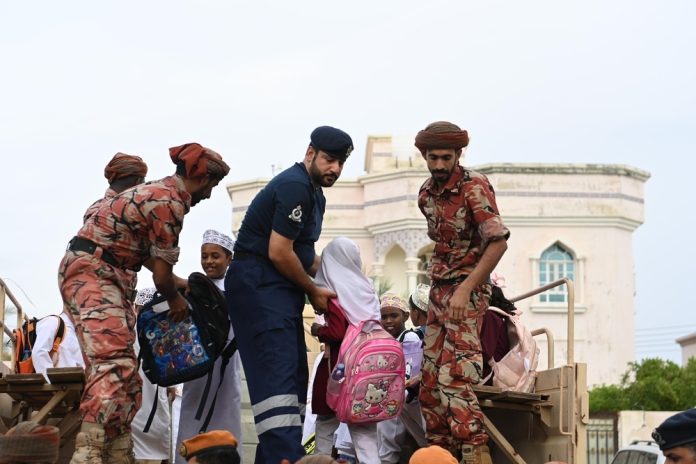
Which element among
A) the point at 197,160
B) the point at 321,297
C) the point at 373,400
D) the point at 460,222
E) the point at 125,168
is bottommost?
the point at 373,400

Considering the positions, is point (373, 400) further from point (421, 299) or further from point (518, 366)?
point (421, 299)

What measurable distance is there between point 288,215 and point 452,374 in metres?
1.36

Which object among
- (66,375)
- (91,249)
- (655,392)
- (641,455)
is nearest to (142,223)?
(91,249)

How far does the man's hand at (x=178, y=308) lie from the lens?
8602mm

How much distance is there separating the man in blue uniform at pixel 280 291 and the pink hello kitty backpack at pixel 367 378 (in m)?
0.26

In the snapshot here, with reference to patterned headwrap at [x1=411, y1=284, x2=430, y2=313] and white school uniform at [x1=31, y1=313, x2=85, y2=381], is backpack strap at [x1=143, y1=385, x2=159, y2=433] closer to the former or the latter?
white school uniform at [x1=31, y1=313, x2=85, y2=381]

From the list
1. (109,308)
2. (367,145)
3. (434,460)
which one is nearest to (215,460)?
(434,460)

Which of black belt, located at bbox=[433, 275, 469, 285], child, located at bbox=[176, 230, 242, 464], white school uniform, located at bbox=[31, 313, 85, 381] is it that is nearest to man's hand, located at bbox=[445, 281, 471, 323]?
black belt, located at bbox=[433, 275, 469, 285]

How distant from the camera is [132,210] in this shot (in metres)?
8.23

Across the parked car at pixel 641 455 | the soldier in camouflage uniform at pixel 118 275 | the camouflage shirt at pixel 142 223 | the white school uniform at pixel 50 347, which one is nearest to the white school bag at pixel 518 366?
the soldier in camouflage uniform at pixel 118 275

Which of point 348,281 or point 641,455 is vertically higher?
point 348,281

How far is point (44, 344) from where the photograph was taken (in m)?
10.6

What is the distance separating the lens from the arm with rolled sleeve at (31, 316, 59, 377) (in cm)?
1048

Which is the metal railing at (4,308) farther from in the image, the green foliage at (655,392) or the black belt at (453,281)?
the green foliage at (655,392)
